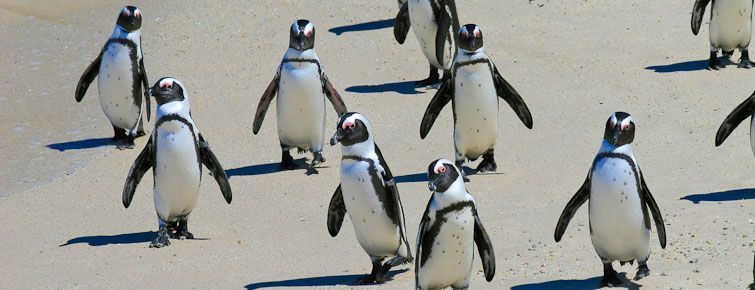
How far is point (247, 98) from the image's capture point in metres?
14.2

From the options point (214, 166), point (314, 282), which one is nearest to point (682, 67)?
point (214, 166)

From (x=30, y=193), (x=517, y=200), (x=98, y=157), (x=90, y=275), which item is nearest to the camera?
(x=90, y=275)

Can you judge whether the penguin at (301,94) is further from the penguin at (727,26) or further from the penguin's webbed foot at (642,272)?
the penguin at (727,26)

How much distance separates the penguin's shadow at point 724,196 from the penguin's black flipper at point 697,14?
405 cm

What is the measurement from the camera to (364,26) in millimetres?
16531

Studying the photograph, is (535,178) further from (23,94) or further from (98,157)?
(23,94)

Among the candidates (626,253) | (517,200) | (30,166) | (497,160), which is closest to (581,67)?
(497,160)

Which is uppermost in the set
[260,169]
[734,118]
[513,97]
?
[513,97]

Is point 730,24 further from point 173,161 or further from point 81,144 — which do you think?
point 173,161

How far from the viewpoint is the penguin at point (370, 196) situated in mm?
9242

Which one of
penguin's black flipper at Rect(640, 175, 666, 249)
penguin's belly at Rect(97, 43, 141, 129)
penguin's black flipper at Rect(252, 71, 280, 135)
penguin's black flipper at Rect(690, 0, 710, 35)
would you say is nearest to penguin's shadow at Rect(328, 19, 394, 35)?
penguin's black flipper at Rect(690, 0, 710, 35)

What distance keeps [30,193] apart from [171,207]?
78.9 inches

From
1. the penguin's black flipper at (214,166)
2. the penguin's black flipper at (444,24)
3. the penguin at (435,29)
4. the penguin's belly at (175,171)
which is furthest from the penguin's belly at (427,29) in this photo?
→ the penguin's belly at (175,171)

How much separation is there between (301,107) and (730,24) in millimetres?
4477
